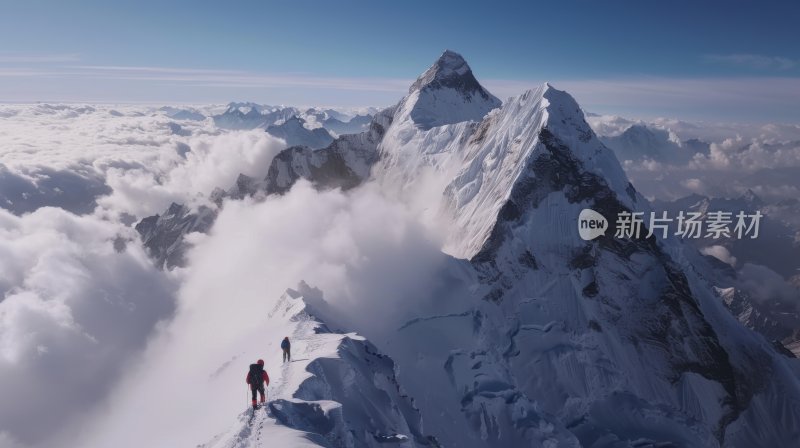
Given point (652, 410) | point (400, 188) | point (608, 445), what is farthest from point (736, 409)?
point (400, 188)

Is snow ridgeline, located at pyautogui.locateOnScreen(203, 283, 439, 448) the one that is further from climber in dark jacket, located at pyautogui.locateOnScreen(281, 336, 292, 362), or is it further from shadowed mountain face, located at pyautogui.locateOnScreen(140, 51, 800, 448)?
shadowed mountain face, located at pyautogui.locateOnScreen(140, 51, 800, 448)

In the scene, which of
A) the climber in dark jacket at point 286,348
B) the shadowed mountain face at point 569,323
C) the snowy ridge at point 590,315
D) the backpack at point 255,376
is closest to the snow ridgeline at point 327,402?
the climber in dark jacket at point 286,348

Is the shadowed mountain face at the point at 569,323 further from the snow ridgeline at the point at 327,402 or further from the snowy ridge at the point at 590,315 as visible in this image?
the snow ridgeline at the point at 327,402

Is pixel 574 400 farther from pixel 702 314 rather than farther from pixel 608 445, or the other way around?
pixel 702 314

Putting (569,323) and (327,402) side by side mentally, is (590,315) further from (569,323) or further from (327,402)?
(327,402)

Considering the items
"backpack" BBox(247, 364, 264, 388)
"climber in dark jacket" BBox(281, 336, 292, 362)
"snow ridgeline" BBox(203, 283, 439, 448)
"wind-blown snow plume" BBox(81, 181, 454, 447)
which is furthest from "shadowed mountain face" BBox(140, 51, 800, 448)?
"backpack" BBox(247, 364, 264, 388)

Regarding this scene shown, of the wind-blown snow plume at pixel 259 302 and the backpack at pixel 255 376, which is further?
the wind-blown snow plume at pixel 259 302
